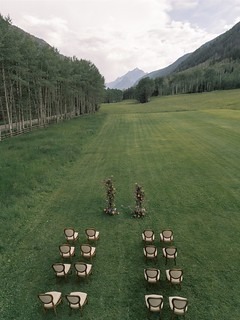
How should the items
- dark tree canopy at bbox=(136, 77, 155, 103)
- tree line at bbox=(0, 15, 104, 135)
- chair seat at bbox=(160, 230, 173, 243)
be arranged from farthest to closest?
1. dark tree canopy at bbox=(136, 77, 155, 103)
2. tree line at bbox=(0, 15, 104, 135)
3. chair seat at bbox=(160, 230, 173, 243)

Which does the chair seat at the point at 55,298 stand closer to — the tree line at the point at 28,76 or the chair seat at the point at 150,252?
the chair seat at the point at 150,252

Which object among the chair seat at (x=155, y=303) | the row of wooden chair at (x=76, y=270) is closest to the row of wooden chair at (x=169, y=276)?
the chair seat at (x=155, y=303)

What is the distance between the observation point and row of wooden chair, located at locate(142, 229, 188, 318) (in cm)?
1109

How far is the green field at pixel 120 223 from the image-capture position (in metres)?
12.4

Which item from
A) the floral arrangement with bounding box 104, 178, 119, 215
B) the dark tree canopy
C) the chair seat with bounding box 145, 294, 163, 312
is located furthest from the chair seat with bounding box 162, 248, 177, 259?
the dark tree canopy

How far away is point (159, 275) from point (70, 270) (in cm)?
436

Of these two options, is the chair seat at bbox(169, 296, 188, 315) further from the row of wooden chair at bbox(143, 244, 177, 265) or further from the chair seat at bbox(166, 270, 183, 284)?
the row of wooden chair at bbox(143, 244, 177, 265)

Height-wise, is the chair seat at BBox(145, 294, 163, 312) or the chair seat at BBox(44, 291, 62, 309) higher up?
the chair seat at BBox(145, 294, 163, 312)

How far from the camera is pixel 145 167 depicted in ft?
102

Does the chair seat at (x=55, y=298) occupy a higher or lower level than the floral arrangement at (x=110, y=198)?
lower

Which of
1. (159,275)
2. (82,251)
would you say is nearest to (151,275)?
(159,275)

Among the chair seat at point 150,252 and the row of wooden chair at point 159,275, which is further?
the chair seat at point 150,252

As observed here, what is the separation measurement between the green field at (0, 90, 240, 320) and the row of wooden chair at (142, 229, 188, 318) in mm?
411

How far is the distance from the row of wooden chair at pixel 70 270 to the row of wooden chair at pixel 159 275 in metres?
2.71
